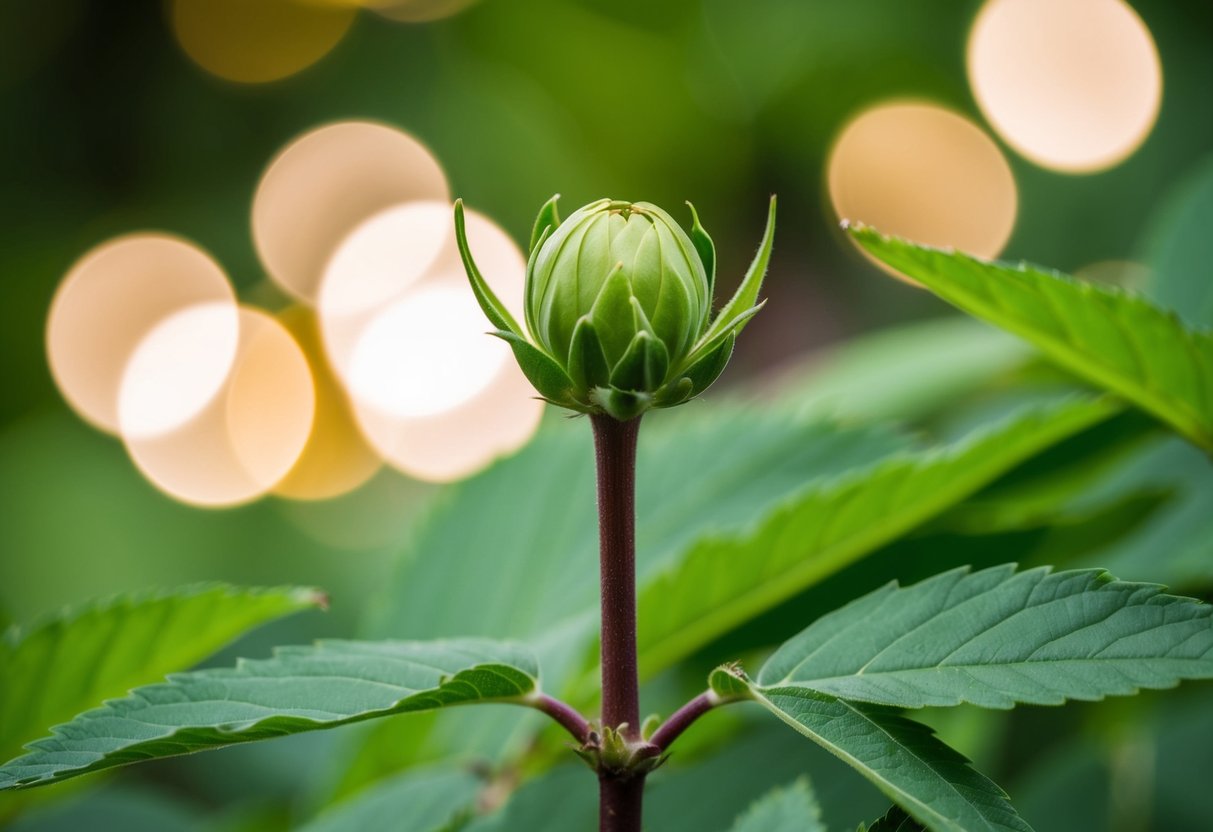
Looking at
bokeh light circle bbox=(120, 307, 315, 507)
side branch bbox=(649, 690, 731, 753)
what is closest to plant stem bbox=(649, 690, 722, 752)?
side branch bbox=(649, 690, 731, 753)

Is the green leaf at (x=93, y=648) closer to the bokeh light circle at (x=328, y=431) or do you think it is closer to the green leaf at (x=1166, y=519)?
the green leaf at (x=1166, y=519)

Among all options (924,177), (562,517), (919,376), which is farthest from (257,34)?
(562,517)

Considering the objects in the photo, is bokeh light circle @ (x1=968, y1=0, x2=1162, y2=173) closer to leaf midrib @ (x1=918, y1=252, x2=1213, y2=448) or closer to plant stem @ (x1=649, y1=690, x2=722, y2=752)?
leaf midrib @ (x1=918, y1=252, x2=1213, y2=448)

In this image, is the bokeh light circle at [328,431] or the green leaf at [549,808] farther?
the bokeh light circle at [328,431]

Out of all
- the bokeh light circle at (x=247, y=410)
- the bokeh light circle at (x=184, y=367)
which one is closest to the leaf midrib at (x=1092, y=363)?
the bokeh light circle at (x=247, y=410)

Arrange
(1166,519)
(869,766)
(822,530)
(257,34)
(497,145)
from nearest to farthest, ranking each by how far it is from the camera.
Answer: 1. (869,766)
2. (822,530)
3. (1166,519)
4. (497,145)
5. (257,34)

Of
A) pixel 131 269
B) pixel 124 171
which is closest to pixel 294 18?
pixel 124 171

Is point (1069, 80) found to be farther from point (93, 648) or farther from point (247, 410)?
point (93, 648)

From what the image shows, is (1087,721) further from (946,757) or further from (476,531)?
(946,757)
